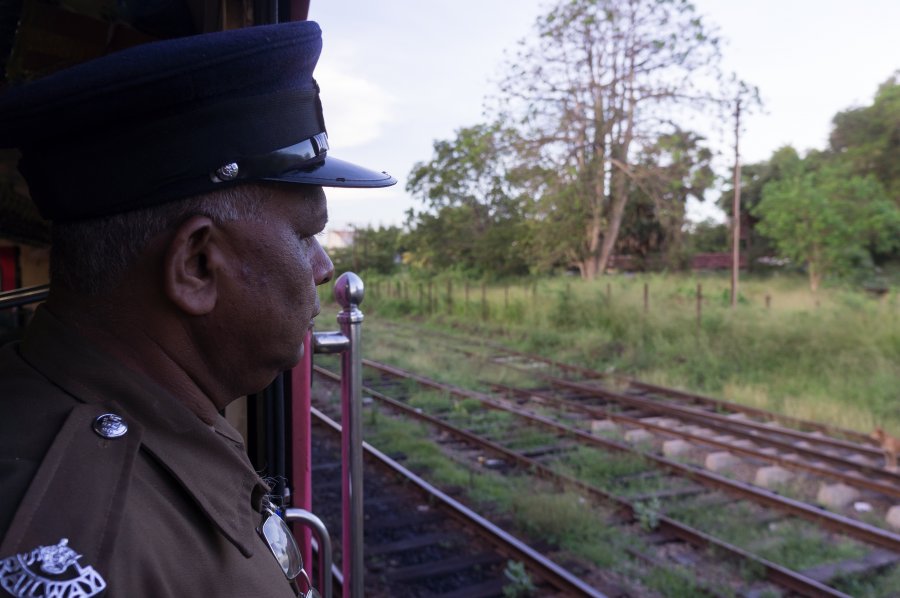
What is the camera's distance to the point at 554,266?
29.5 m

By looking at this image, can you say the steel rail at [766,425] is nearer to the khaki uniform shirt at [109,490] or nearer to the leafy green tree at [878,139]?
the khaki uniform shirt at [109,490]

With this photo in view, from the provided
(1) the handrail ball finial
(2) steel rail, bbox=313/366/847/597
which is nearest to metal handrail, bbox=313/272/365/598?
(1) the handrail ball finial

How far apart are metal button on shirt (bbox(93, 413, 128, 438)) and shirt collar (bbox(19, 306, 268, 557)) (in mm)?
20

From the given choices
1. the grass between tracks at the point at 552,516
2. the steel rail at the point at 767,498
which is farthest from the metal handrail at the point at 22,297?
the steel rail at the point at 767,498

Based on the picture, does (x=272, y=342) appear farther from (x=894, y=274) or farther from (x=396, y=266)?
(x=396, y=266)

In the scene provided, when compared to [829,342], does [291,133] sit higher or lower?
higher

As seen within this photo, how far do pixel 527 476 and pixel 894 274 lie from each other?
25838mm

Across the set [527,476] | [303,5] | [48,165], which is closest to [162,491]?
[48,165]

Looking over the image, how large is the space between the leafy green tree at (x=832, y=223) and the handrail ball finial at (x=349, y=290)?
26.8 metres

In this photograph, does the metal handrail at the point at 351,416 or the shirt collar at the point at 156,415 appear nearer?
the shirt collar at the point at 156,415

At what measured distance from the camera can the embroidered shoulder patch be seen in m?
0.75

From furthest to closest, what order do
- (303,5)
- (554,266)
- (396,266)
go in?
(396,266) < (554,266) < (303,5)

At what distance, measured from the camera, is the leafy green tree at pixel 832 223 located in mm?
26406

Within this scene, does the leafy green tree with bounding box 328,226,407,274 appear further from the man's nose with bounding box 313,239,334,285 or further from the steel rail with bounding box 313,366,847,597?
the man's nose with bounding box 313,239,334,285
